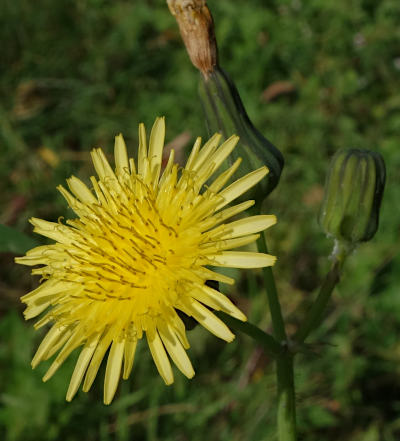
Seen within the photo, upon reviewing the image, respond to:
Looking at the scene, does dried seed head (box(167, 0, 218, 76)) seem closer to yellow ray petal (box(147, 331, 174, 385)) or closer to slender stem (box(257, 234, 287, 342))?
slender stem (box(257, 234, 287, 342))

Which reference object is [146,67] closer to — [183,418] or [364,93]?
[364,93]

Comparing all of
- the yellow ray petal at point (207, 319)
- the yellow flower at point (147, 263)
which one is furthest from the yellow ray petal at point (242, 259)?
the yellow ray petal at point (207, 319)

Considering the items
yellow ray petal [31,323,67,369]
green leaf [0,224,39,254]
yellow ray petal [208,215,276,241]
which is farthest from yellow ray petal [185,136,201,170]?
green leaf [0,224,39,254]

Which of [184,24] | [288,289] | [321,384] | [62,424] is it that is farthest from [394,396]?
[184,24]

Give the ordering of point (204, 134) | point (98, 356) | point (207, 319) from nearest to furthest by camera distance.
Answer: point (207, 319), point (98, 356), point (204, 134)

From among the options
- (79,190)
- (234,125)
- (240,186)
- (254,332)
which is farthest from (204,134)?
(254,332)

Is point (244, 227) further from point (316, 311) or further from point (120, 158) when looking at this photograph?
point (120, 158)
